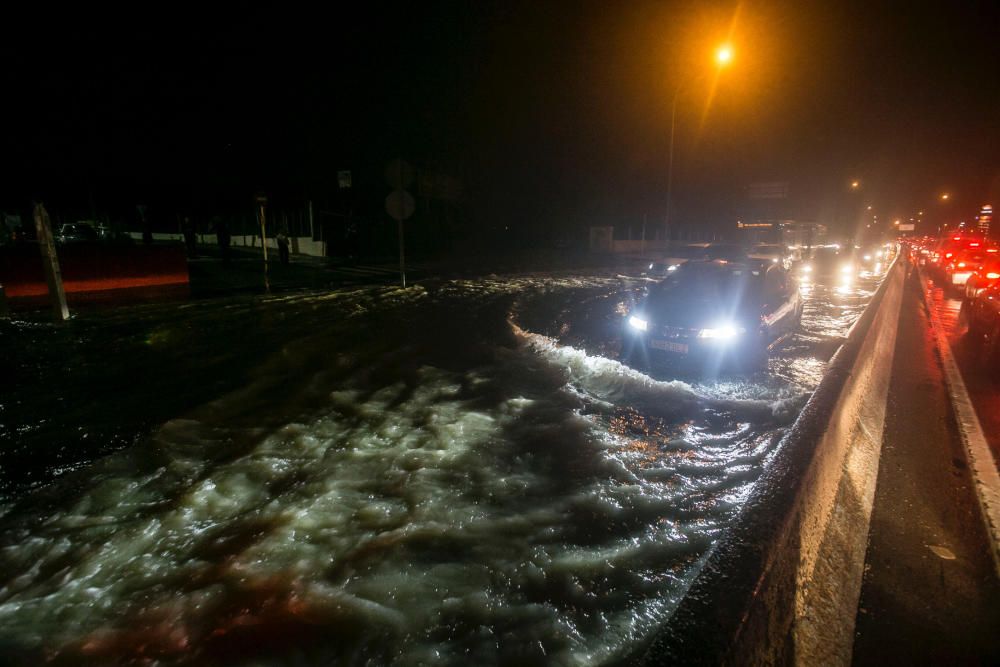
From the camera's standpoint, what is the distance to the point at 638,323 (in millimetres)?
6840

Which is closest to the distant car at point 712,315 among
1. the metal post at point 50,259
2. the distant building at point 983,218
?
the metal post at point 50,259

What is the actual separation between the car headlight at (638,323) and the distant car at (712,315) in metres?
0.01

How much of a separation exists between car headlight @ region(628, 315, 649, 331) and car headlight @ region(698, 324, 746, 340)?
0.70 m

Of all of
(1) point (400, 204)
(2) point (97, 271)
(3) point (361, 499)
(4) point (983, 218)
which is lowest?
(3) point (361, 499)

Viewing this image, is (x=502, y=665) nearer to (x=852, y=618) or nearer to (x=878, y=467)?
(x=852, y=618)

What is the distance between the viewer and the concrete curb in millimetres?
3159

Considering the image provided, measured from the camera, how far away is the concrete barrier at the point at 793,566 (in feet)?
5.62

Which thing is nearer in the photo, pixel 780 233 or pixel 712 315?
pixel 712 315

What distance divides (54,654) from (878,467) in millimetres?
5422

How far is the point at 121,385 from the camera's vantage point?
6.12 metres

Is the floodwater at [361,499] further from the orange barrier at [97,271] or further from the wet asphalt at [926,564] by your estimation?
the orange barrier at [97,271]

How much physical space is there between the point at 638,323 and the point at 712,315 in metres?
0.95

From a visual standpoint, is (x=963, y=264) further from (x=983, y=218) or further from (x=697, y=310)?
(x=983, y=218)

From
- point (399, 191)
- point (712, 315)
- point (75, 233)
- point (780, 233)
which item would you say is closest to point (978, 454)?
point (712, 315)
